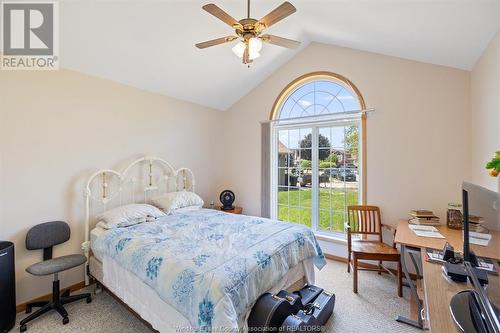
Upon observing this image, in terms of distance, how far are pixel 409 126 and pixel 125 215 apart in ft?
11.9

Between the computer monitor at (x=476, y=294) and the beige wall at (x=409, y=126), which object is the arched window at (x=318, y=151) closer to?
the beige wall at (x=409, y=126)

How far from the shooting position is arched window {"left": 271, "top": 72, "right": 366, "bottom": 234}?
3.49 meters

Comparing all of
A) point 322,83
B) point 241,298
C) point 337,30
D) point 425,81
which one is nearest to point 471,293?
point 241,298

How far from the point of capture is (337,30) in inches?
118

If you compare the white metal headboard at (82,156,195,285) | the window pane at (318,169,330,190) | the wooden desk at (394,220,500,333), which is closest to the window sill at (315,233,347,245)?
the window pane at (318,169,330,190)

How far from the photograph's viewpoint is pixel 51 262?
2279mm

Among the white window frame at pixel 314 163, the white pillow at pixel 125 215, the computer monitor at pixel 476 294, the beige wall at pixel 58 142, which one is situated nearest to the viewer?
the computer monitor at pixel 476 294

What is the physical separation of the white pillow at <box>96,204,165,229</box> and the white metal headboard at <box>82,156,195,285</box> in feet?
0.78

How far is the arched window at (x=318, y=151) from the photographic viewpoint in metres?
3.49

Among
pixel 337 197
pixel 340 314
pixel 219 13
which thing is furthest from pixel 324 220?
pixel 219 13

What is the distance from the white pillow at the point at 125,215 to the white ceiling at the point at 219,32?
169 centimetres

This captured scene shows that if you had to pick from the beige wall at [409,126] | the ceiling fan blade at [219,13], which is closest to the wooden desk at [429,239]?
the beige wall at [409,126]

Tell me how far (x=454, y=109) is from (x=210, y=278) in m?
3.20

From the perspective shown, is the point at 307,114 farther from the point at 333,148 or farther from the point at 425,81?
the point at 425,81
